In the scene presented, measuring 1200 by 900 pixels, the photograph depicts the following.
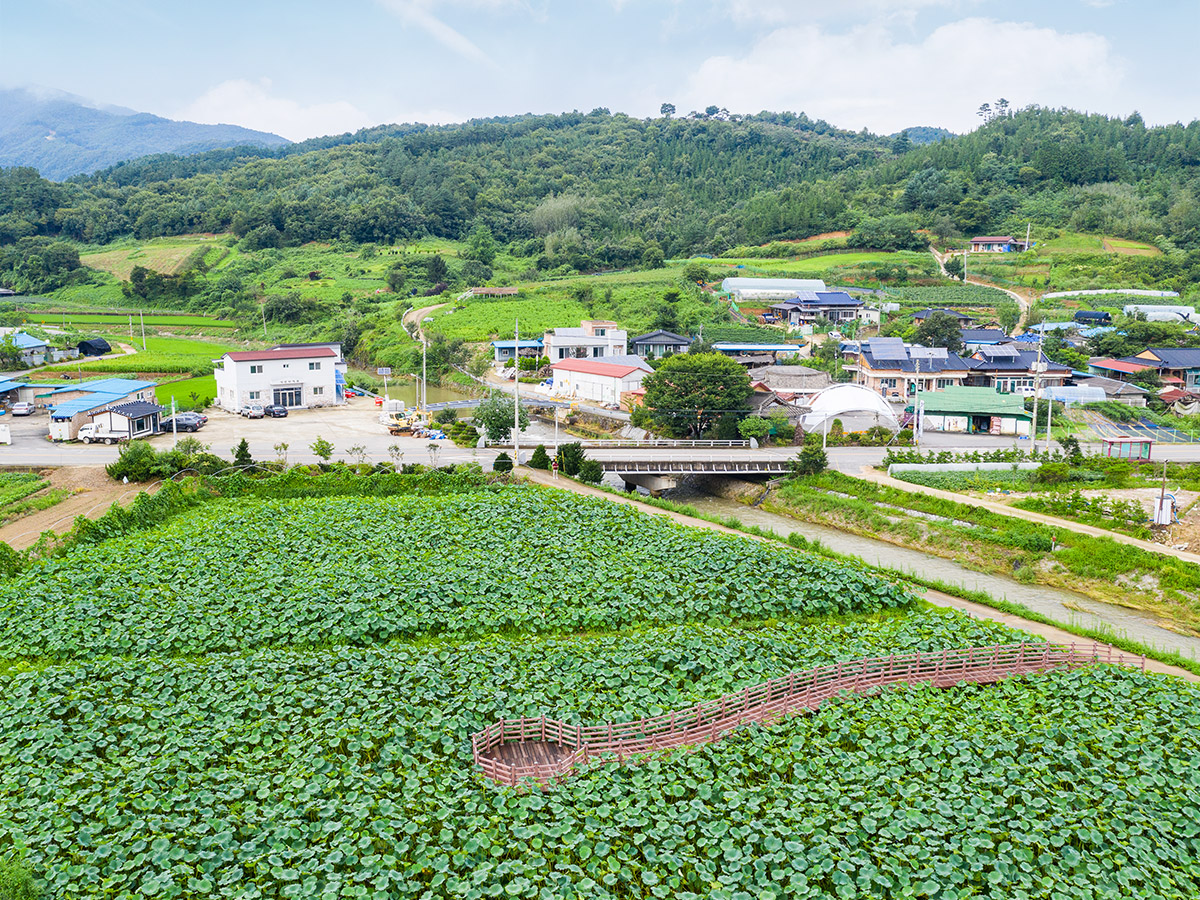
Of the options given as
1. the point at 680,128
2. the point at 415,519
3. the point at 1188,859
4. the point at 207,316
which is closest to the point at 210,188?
A: the point at 207,316

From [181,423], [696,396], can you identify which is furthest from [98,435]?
[696,396]

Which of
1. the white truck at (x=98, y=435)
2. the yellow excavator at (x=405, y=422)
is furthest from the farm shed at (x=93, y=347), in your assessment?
the yellow excavator at (x=405, y=422)

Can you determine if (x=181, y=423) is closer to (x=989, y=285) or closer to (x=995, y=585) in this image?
(x=995, y=585)

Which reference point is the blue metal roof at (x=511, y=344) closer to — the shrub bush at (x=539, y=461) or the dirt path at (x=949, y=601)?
the shrub bush at (x=539, y=461)

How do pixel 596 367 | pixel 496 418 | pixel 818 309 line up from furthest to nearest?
pixel 818 309
pixel 596 367
pixel 496 418

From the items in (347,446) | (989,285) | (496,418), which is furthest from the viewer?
(989,285)

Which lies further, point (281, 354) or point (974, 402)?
point (281, 354)

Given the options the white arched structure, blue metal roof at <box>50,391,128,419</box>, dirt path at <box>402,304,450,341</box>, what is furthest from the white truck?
the white arched structure
